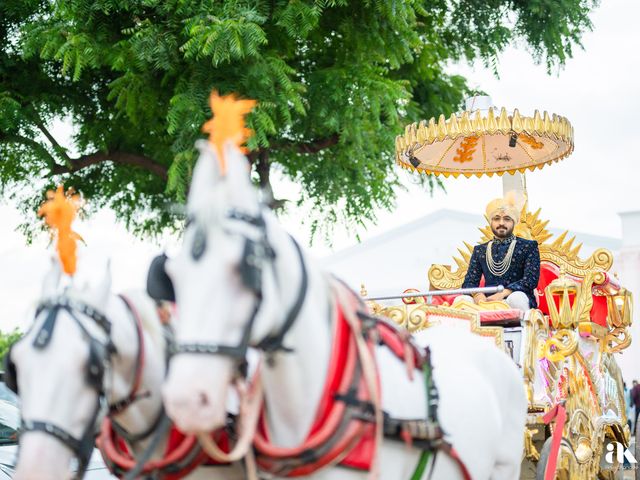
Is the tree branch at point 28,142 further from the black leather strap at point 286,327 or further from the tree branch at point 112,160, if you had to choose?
the black leather strap at point 286,327

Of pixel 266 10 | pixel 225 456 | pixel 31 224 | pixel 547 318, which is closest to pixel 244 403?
pixel 225 456

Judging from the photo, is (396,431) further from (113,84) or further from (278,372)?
(113,84)

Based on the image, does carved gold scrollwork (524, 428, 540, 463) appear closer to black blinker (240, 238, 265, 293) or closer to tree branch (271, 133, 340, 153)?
black blinker (240, 238, 265, 293)

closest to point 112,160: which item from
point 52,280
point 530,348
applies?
point 530,348

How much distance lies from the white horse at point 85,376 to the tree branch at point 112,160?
26.4 ft

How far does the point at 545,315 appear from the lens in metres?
6.39

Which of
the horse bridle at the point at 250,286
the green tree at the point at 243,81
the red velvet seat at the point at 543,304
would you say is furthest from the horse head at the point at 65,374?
the green tree at the point at 243,81

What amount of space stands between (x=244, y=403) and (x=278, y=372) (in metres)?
0.19

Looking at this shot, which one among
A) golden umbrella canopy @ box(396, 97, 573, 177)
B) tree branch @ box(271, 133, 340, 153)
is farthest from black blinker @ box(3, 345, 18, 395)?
tree branch @ box(271, 133, 340, 153)

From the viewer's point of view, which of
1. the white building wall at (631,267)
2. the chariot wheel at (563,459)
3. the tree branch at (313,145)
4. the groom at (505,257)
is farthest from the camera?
the white building wall at (631,267)

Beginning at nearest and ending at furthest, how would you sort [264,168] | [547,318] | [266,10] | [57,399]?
1. [57,399]
2. [547,318]
3. [266,10]
4. [264,168]

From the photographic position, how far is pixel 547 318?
598 cm

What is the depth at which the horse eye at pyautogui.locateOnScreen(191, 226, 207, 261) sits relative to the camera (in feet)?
8.43
